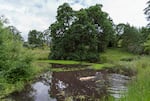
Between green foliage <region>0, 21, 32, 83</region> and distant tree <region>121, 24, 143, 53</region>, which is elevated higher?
distant tree <region>121, 24, 143, 53</region>

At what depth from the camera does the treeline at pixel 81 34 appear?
42.1 metres

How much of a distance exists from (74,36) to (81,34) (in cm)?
118

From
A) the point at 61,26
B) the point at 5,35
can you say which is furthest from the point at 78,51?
the point at 5,35

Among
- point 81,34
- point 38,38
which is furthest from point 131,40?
point 38,38

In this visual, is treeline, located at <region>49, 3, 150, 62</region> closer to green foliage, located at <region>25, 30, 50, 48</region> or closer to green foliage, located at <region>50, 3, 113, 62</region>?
green foliage, located at <region>50, 3, 113, 62</region>

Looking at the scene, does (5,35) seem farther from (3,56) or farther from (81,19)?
(81,19)

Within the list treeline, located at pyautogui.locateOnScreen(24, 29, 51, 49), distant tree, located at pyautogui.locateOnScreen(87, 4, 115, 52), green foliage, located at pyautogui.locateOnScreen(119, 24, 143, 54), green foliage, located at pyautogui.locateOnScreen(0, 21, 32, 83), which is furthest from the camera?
treeline, located at pyautogui.locateOnScreen(24, 29, 51, 49)

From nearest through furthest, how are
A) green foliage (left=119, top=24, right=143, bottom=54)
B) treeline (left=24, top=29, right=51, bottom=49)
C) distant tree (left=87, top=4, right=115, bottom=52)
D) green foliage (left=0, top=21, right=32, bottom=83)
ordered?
green foliage (left=0, top=21, right=32, bottom=83) < distant tree (left=87, top=4, right=115, bottom=52) < green foliage (left=119, top=24, right=143, bottom=54) < treeline (left=24, top=29, right=51, bottom=49)

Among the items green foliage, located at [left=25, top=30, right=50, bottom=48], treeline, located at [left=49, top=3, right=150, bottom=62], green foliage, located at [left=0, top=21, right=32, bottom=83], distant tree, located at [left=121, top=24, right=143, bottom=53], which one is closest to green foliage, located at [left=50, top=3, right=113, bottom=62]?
treeline, located at [left=49, top=3, right=150, bottom=62]

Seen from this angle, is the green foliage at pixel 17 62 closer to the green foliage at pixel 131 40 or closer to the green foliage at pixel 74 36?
the green foliage at pixel 74 36

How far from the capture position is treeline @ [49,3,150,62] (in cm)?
4212

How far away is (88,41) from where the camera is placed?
1709 inches

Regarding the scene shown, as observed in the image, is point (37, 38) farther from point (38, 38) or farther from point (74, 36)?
point (74, 36)

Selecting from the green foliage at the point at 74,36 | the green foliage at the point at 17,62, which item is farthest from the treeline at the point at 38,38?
the green foliage at the point at 17,62
